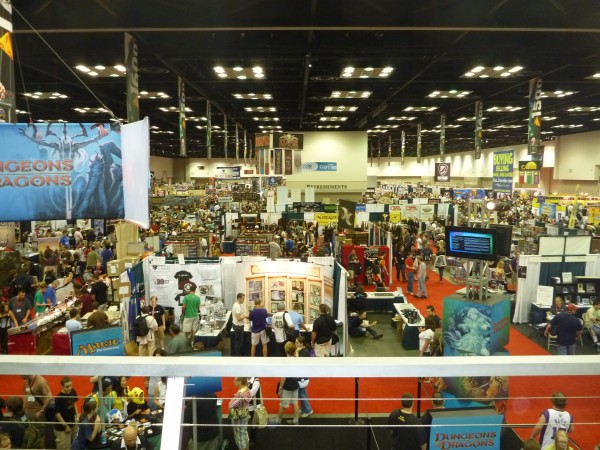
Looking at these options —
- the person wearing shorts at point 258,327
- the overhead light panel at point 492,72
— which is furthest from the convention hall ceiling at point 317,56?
the person wearing shorts at point 258,327

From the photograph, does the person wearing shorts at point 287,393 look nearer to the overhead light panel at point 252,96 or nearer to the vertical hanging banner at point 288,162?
the overhead light panel at point 252,96

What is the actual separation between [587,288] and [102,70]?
15.3 m

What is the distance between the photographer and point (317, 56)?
1274 cm

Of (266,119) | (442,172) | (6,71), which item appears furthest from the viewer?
(266,119)

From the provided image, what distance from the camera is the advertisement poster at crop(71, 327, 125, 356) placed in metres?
7.30

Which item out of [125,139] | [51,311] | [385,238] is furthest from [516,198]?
[125,139]

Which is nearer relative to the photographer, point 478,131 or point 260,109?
point 478,131

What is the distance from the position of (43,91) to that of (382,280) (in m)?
15.3

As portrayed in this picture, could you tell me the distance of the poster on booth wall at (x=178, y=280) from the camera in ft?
39.7

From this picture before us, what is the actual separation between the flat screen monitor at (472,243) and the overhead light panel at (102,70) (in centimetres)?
1070

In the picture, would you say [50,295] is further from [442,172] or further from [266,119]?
[442,172]

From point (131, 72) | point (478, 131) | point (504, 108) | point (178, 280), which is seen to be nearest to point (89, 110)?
point (131, 72)

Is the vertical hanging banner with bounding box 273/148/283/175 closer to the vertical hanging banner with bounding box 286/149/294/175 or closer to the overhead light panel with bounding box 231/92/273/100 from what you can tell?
the vertical hanging banner with bounding box 286/149/294/175

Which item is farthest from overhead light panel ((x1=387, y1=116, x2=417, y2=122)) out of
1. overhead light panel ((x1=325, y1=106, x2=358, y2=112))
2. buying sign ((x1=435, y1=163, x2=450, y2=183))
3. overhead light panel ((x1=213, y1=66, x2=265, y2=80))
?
overhead light panel ((x1=213, y1=66, x2=265, y2=80))
